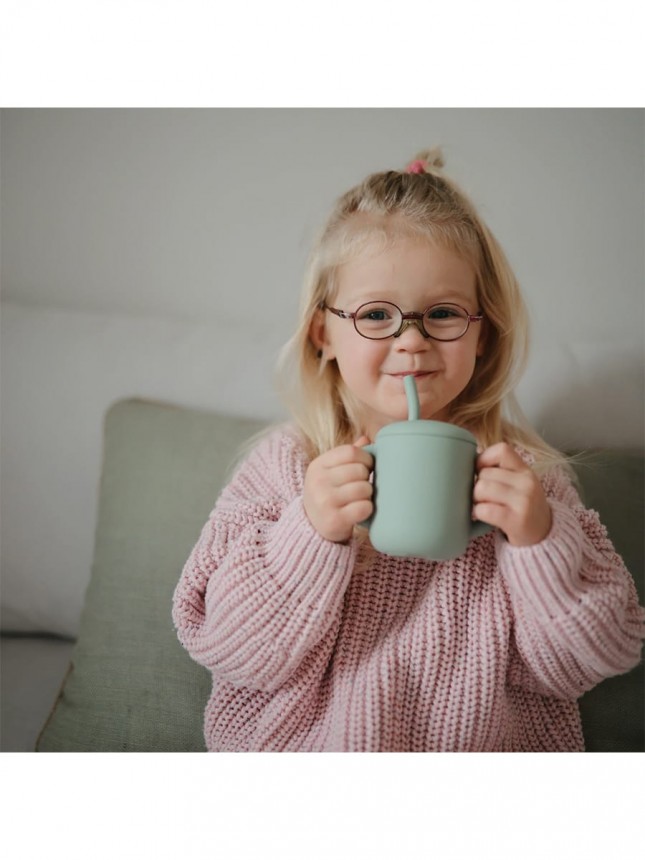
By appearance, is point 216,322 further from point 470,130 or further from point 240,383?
point 470,130

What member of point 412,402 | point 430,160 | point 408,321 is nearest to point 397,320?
point 408,321

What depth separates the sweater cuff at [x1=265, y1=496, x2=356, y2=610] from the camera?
0.73 meters

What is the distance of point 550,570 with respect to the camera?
708mm

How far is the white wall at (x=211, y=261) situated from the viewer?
3.12 feet

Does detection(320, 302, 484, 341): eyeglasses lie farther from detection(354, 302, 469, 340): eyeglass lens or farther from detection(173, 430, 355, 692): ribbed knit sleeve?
detection(173, 430, 355, 692): ribbed knit sleeve

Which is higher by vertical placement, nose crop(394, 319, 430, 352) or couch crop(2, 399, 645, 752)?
nose crop(394, 319, 430, 352)

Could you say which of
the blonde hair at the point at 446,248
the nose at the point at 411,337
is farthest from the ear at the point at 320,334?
the nose at the point at 411,337

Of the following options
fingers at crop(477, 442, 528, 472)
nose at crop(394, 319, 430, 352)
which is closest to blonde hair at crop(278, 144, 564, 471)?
nose at crop(394, 319, 430, 352)

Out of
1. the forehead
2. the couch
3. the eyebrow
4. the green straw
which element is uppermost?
the forehead

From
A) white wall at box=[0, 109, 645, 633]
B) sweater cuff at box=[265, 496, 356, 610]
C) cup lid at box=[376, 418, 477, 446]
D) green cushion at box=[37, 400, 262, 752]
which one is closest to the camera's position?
cup lid at box=[376, 418, 477, 446]

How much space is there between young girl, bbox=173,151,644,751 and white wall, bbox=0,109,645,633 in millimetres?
152

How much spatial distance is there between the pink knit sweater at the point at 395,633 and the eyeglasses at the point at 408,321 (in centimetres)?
20

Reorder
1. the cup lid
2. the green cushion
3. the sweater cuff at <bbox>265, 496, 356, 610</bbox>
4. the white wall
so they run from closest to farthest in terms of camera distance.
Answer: the cup lid
the sweater cuff at <bbox>265, 496, 356, 610</bbox>
the green cushion
the white wall
